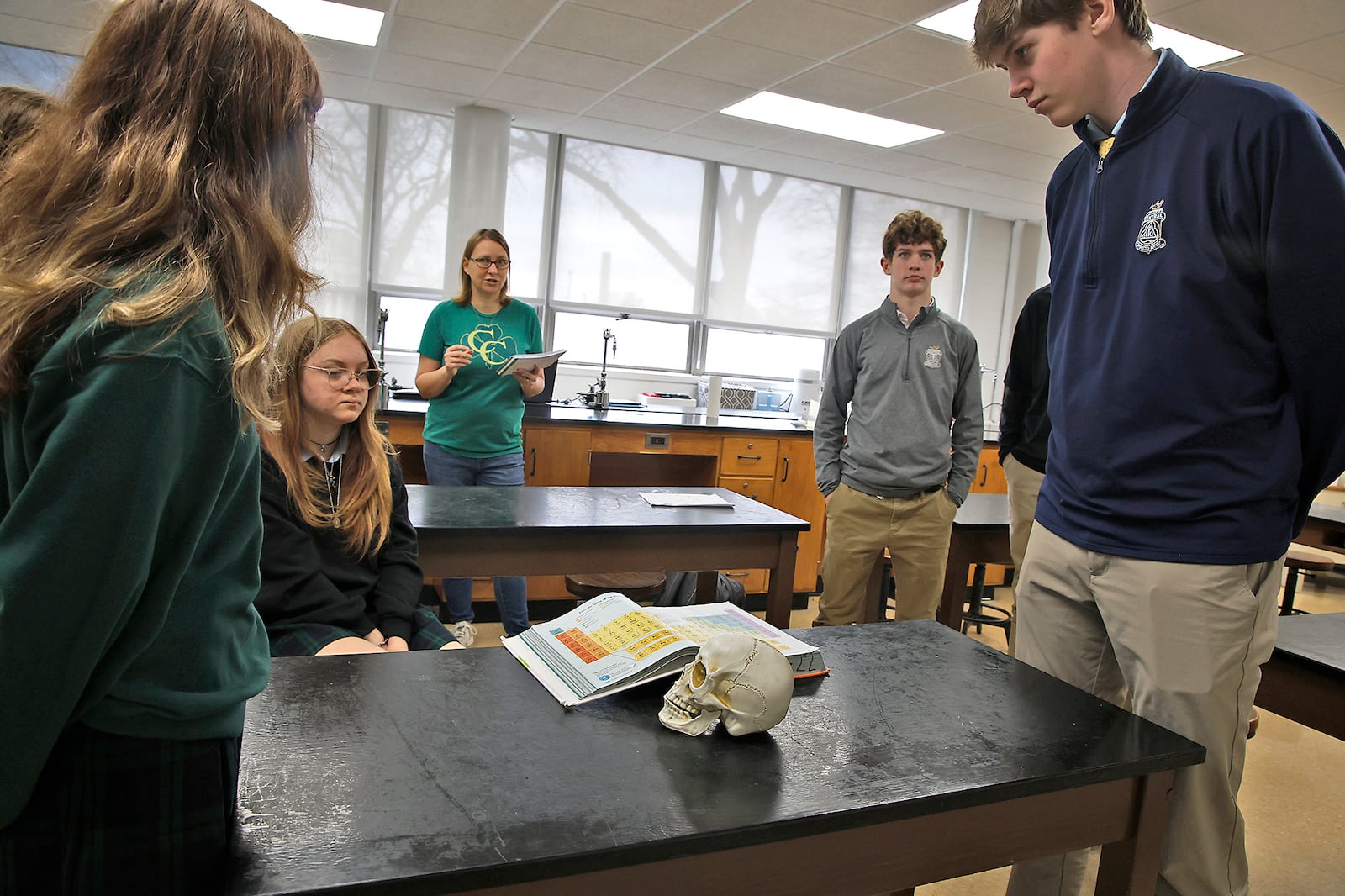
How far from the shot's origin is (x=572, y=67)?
16.1 ft

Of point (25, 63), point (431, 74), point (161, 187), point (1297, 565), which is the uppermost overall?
point (431, 74)

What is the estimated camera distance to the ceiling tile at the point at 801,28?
151 inches

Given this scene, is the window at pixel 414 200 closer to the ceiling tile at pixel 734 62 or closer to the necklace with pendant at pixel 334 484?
the ceiling tile at pixel 734 62

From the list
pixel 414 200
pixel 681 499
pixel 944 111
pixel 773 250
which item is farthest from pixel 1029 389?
pixel 414 200

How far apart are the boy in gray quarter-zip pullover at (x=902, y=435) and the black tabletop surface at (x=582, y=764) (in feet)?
4.93

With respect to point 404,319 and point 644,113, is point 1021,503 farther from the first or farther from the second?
point 404,319

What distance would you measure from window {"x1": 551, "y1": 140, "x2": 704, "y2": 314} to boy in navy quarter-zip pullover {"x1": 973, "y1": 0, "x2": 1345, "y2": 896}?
5.77m

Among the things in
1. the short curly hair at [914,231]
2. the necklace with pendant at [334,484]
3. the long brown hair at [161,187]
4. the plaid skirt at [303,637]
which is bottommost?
the plaid skirt at [303,637]

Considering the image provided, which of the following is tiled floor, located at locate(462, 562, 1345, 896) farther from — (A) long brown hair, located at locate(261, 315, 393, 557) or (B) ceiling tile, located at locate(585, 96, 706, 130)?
(B) ceiling tile, located at locate(585, 96, 706, 130)

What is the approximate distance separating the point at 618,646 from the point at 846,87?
14.3 ft

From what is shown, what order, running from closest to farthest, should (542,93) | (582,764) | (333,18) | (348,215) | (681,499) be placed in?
(582,764) → (681,499) → (333,18) → (542,93) → (348,215)

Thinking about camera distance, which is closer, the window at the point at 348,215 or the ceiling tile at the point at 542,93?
the ceiling tile at the point at 542,93

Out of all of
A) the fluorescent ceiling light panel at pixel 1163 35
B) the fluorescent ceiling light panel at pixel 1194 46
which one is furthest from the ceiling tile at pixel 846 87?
the fluorescent ceiling light panel at pixel 1194 46

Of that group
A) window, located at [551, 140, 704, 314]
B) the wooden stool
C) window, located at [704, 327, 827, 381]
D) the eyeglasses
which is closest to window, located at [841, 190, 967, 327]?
window, located at [704, 327, 827, 381]
